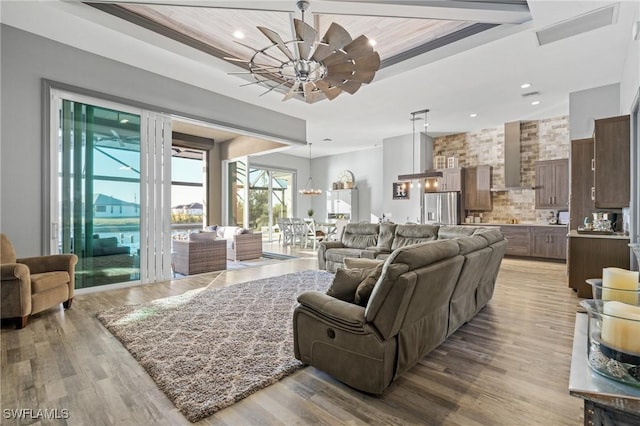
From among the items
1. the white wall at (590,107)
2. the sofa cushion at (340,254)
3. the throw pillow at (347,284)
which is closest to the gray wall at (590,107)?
the white wall at (590,107)

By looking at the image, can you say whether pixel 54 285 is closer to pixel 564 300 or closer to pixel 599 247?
Result: pixel 564 300

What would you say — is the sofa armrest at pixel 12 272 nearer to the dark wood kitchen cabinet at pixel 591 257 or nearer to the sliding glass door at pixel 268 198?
the dark wood kitchen cabinet at pixel 591 257

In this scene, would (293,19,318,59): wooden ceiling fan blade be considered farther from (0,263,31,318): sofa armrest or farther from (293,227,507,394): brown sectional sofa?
(0,263,31,318): sofa armrest

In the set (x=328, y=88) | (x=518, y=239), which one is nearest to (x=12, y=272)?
(x=328, y=88)

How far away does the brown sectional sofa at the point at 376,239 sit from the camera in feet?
17.1

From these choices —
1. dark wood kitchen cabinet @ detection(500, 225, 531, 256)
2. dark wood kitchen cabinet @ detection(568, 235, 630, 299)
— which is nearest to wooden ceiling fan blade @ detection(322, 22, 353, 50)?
dark wood kitchen cabinet @ detection(568, 235, 630, 299)

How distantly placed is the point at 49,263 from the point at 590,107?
28.7 ft

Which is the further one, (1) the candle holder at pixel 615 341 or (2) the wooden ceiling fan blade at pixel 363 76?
(2) the wooden ceiling fan blade at pixel 363 76

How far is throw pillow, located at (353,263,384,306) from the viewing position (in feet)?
7.03

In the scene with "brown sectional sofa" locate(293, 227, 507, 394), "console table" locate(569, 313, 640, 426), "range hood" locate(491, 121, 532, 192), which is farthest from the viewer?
"range hood" locate(491, 121, 532, 192)

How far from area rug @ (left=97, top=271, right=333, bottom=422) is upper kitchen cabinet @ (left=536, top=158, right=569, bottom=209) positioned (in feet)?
21.2

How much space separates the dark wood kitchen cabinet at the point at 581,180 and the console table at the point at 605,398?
224 inches

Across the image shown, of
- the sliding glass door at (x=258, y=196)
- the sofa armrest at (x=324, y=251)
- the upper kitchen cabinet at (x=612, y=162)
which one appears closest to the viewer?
the upper kitchen cabinet at (x=612, y=162)

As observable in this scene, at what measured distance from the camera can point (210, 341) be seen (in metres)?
2.76
